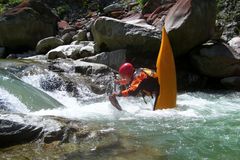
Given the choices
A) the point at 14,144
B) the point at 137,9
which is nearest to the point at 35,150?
the point at 14,144

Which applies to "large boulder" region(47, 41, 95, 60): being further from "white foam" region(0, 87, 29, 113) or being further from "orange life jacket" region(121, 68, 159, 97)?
"orange life jacket" region(121, 68, 159, 97)

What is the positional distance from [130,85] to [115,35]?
130 inches

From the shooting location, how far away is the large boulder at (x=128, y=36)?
1020 centimetres

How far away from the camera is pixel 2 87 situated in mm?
8102

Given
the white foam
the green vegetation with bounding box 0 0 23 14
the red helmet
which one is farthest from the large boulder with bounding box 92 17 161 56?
the green vegetation with bounding box 0 0 23 14

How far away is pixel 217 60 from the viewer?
391 inches

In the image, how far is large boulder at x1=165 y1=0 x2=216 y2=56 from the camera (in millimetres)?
10023

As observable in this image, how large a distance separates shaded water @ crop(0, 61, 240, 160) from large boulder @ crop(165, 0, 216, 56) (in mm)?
1379

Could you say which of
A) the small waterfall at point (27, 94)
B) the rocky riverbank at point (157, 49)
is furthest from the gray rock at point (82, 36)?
the small waterfall at point (27, 94)

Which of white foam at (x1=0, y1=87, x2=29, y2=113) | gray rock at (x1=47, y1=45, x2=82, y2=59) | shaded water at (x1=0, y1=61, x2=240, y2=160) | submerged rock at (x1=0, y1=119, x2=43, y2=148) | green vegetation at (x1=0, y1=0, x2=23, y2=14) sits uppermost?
green vegetation at (x1=0, y1=0, x2=23, y2=14)

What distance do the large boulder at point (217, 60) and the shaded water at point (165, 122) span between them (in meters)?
0.67

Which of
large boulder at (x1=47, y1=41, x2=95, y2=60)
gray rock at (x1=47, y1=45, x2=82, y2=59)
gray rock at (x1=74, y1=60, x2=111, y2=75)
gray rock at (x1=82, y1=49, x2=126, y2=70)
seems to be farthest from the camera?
gray rock at (x1=47, y1=45, x2=82, y2=59)

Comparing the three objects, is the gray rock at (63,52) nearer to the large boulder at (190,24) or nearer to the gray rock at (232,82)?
the large boulder at (190,24)

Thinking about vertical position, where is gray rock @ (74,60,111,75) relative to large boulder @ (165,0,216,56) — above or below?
below
